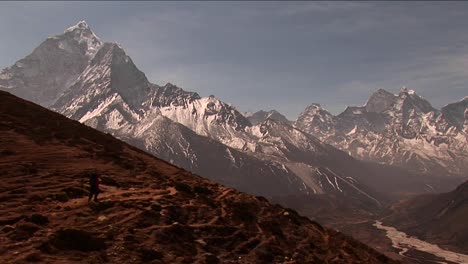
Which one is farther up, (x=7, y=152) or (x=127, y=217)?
(x=7, y=152)

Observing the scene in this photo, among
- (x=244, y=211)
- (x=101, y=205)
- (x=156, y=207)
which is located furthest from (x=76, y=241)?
(x=244, y=211)

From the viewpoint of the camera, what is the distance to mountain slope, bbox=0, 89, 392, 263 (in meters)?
42.4

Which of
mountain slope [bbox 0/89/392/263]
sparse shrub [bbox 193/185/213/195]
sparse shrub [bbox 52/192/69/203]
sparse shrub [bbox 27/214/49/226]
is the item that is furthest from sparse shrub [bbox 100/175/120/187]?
sparse shrub [bbox 27/214/49/226]

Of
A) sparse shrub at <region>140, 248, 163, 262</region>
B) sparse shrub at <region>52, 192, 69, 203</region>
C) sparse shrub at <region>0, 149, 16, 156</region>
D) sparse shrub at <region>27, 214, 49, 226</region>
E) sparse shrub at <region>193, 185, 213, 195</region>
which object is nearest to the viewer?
sparse shrub at <region>140, 248, 163, 262</region>

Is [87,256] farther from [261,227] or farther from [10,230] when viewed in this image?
[261,227]

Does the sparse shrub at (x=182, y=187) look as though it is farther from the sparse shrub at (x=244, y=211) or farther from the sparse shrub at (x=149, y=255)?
the sparse shrub at (x=149, y=255)

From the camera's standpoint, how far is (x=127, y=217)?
165 feet

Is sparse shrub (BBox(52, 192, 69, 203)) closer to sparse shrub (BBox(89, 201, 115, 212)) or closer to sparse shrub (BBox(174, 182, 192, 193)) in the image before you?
sparse shrub (BBox(89, 201, 115, 212))

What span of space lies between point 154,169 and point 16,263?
137ft

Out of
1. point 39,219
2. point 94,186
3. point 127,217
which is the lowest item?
point 39,219

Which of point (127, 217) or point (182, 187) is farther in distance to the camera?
point (182, 187)

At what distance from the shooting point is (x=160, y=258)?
4303cm

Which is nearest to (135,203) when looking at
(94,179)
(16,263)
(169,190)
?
(94,179)

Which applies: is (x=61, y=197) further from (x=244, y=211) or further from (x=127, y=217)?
(x=244, y=211)
